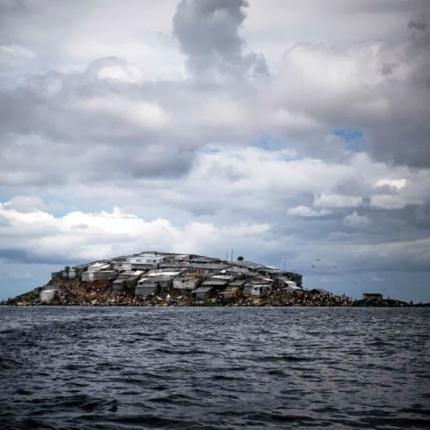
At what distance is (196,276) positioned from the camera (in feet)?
522

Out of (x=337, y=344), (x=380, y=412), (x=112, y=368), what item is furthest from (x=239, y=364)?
(x=337, y=344)

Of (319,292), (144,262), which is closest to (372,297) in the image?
(319,292)

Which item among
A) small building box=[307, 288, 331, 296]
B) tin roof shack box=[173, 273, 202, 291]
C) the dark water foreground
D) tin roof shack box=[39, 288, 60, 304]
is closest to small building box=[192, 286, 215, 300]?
tin roof shack box=[173, 273, 202, 291]

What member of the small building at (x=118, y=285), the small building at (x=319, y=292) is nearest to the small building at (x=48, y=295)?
the small building at (x=118, y=285)

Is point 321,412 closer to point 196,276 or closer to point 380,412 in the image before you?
point 380,412

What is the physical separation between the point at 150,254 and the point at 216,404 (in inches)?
6955

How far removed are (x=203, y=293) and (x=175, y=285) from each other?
35.5ft

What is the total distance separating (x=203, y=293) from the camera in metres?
148

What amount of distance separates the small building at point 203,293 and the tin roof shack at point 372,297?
5785cm

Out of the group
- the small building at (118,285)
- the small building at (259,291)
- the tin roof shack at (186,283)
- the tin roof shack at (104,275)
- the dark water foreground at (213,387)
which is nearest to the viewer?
the dark water foreground at (213,387)

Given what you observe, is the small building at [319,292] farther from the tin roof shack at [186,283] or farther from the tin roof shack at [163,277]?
the tin roof shack at [163,277]

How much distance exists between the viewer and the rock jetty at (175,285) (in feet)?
486

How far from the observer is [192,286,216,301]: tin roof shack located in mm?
147125

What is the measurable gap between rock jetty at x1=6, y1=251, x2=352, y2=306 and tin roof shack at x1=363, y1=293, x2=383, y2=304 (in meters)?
7.77
